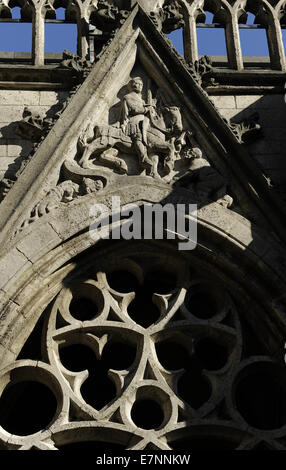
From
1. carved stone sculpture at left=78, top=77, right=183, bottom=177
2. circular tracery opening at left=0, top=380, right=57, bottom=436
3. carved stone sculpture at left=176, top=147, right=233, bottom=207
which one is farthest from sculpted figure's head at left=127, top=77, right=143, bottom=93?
circular tracery opening at left=0, top=380, right=57, bottom=436

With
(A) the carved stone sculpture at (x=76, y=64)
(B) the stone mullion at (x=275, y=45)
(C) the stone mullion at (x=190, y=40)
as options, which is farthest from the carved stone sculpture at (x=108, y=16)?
(B) the stone mullion at (x=275, y=45)

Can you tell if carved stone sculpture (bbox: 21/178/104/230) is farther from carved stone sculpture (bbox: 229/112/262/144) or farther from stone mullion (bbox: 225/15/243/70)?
stone mullion (bbox: 225/15/243/70)

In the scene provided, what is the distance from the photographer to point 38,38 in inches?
464

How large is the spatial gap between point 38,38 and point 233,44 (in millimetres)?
2250

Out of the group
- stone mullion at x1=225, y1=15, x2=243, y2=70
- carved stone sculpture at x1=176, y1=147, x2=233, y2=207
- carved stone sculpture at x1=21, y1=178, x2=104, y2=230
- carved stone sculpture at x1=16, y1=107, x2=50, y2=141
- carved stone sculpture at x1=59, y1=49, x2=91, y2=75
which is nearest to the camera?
carved stone sculpture at x1=21, y1=178, x2=104, y2=230

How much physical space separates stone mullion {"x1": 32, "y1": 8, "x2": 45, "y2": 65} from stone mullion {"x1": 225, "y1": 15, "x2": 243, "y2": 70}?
213 centimetres

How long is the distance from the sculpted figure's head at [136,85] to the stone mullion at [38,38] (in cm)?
108

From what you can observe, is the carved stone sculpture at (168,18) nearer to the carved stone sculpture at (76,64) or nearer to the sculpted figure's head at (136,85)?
the sculpted figure's head at (136,85)

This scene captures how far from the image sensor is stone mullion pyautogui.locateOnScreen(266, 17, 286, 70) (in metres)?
11.8

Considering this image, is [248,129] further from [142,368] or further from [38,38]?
[142,368]

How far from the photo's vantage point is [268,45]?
12.0 meters

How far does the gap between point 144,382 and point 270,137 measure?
125 inches

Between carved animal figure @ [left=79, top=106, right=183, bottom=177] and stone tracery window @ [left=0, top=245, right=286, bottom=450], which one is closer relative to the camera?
stone tracery window @ [left=0, top=245, right=286, bottom=450]

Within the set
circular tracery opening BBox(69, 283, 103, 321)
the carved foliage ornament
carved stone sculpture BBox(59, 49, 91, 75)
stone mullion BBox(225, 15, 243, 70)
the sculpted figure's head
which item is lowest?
circular tracery opening BBox(69, 283, 103, 321)
